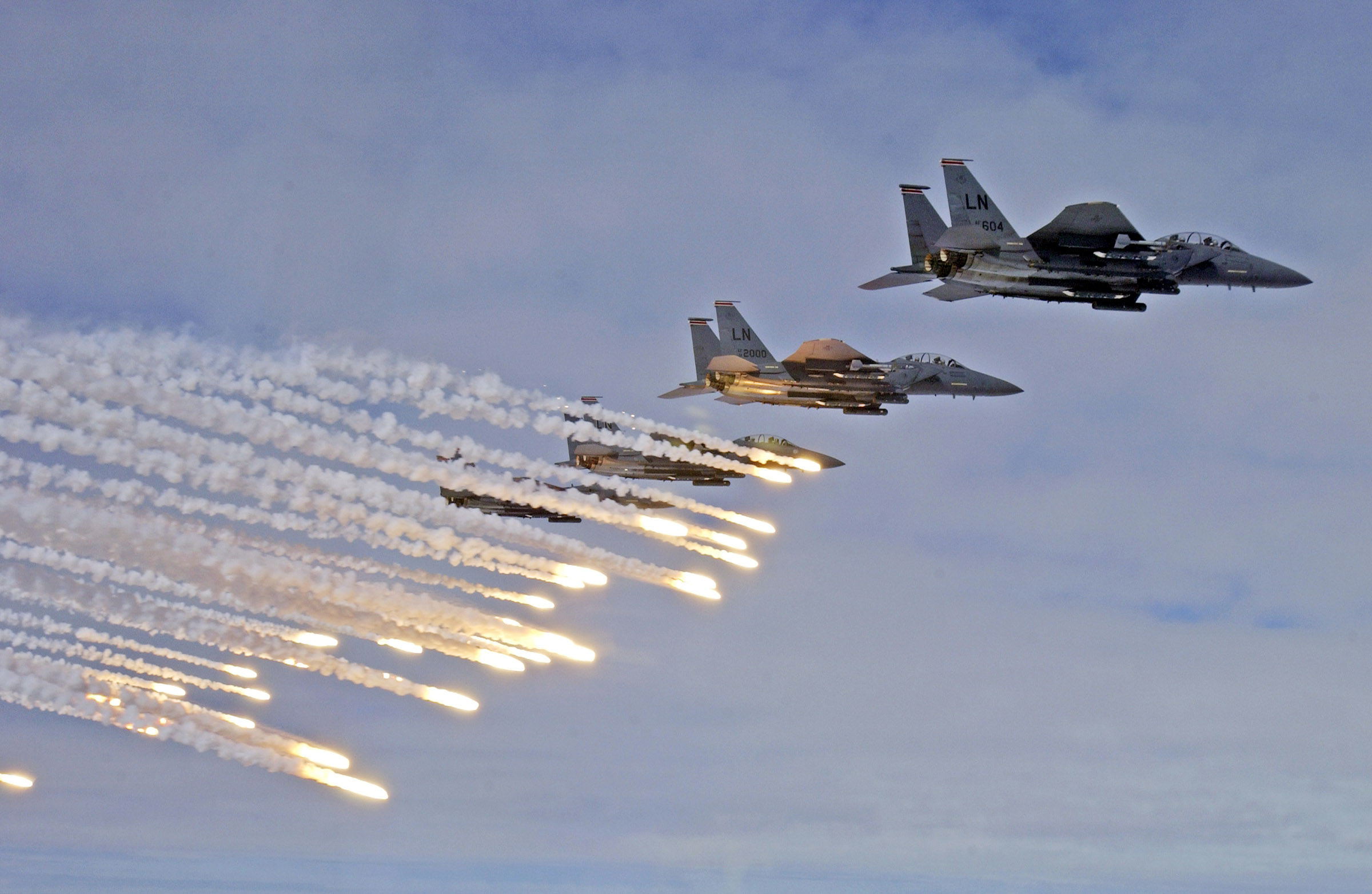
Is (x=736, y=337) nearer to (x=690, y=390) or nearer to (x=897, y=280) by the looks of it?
(x=690, y=390)

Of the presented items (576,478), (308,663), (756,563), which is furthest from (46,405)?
(756,563)

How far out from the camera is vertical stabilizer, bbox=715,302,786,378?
7944cm

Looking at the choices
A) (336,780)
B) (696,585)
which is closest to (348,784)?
(336,780)

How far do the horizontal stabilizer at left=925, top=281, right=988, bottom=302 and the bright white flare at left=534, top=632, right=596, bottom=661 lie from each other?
22.6m

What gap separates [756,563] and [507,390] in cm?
1547

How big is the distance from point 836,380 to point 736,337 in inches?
373

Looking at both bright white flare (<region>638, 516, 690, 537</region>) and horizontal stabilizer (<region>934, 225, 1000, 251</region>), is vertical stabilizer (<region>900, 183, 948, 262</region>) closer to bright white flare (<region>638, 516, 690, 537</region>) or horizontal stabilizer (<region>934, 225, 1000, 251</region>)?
horizontal stabilizer (<region>934, 225, 1000, 251</region>)

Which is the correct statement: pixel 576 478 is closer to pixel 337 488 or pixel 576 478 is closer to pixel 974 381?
pixel 337 488

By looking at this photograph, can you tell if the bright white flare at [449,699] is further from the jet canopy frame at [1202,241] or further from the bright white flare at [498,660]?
the jet canopy frame at [1202,241]

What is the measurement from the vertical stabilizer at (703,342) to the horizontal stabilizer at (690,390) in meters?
6.45

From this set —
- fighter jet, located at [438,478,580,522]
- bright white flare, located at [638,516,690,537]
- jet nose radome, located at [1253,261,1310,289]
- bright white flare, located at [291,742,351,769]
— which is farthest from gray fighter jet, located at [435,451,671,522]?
jet nose radome, located at [1253,261,1310,289]

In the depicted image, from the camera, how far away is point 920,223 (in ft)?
215

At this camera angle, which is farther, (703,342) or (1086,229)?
(703,342)

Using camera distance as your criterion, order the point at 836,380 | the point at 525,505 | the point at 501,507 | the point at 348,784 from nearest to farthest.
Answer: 1. the point at 348,784
2. the point at 836,380
3. the point at 525,505
4. the point at 501,507
